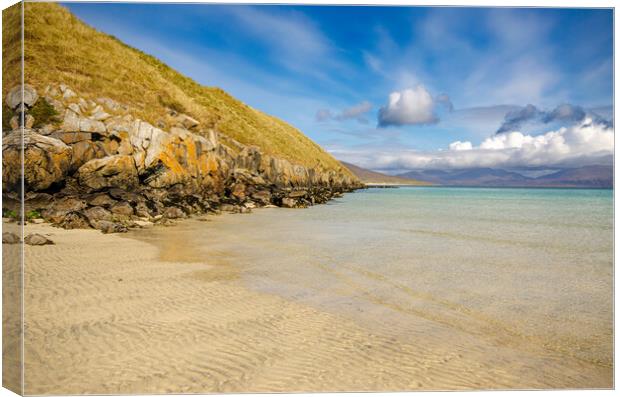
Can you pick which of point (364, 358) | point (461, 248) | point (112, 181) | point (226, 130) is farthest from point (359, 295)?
point (226, 130)

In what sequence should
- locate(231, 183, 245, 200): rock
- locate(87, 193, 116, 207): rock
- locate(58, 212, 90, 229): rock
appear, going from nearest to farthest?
locate(58, 212, 90, 229): rock
locate(87, 193, 116, 207): rock
locate(231, 183, 245, 200): rock

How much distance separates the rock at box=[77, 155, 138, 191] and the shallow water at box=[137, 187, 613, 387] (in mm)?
8080

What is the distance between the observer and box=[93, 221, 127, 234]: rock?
14.6 meters

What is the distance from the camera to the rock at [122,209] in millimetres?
18625

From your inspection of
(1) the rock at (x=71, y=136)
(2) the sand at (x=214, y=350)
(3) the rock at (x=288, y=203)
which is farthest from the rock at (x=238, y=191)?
(2) the sand at (x=214, y=350)

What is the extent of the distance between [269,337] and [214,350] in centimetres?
83

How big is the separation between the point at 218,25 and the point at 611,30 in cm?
678

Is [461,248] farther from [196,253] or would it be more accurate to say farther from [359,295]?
[196,253]

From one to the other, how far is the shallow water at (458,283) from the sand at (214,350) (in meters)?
0.39

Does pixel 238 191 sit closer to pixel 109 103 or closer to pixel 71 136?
pixel 109 103

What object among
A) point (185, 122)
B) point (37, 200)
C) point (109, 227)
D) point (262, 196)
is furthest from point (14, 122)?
point (185, 122)

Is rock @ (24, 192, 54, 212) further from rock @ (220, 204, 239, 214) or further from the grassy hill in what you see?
rock @ (220, 204, 239, 214)

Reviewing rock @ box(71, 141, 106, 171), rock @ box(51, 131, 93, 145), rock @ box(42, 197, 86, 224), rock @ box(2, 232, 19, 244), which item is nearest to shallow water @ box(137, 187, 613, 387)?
rock @ box(2, 232, 19, 244)

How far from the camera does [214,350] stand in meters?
4.65
